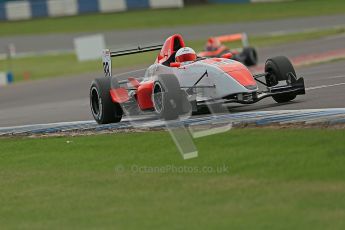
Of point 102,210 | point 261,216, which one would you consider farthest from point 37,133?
point 261,216

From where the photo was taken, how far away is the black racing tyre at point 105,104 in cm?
1307

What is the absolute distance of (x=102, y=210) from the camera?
25.8 feet

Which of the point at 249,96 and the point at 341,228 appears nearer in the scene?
the point at 341,228

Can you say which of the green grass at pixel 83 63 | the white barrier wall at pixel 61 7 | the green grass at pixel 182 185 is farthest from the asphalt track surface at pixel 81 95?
the white barrier wall at pixel 61 7

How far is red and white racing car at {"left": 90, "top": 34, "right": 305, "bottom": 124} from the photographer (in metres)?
12.0

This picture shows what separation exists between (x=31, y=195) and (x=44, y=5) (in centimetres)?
3879

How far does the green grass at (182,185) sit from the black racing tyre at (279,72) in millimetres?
2435

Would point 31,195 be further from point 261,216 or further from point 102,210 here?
point 261,216

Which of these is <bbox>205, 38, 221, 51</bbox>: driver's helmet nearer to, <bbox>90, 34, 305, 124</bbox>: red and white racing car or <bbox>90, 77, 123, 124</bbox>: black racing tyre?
<bbox>90, 34, 305, 124</bbox>: red and white racing car

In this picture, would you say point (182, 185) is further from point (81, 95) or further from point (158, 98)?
point (81, 95)

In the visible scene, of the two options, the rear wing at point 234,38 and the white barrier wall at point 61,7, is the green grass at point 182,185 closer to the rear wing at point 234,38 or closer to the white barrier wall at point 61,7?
the rear wing at point 234,38

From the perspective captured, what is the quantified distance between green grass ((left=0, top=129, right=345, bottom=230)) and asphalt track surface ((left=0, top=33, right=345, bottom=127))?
2742 millimetres

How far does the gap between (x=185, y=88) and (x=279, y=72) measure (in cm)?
141

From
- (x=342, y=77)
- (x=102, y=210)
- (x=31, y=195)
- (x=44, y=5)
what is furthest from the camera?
(x=44, y=5)
